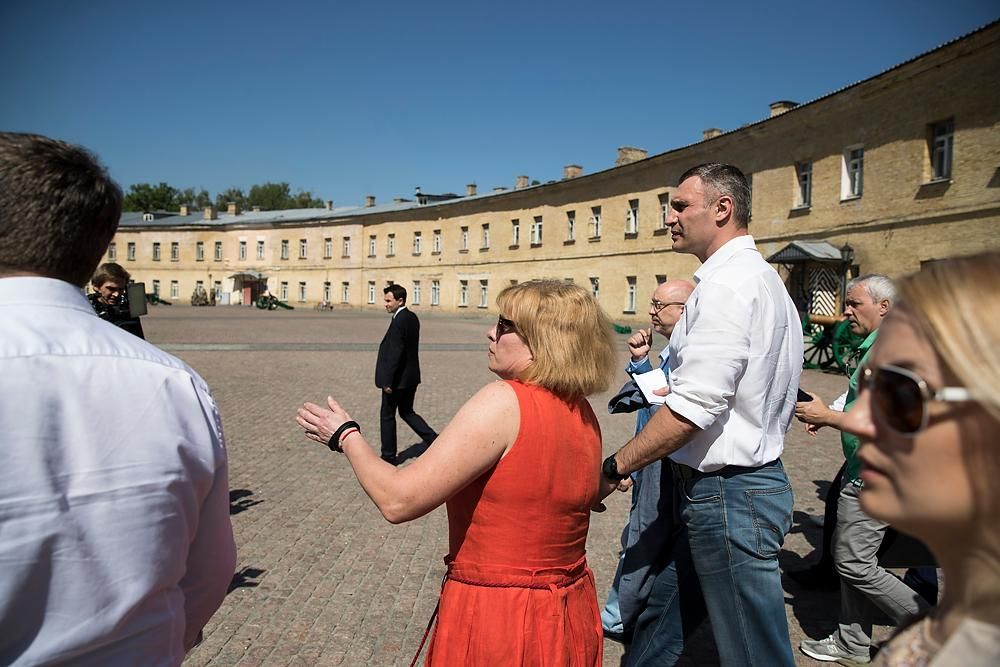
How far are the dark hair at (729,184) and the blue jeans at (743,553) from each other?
95 cm

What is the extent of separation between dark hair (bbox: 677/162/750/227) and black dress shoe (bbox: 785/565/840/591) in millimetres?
2886

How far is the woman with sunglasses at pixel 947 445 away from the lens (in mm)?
915

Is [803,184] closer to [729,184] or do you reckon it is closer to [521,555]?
[729,184]

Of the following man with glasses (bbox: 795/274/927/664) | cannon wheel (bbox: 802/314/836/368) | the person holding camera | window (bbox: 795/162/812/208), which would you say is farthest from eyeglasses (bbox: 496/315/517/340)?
window (bbox: 795/162/812/208)

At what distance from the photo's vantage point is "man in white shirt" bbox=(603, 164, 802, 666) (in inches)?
96.9

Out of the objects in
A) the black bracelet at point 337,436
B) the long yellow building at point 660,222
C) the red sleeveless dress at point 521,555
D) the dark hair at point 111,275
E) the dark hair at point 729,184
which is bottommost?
the red sleeveless dress at point 521,555

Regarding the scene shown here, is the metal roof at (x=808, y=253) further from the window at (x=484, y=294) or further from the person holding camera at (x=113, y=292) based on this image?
the window at (x=484, y=294)

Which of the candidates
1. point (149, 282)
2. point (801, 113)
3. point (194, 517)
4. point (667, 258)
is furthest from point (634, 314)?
point (149, 282)

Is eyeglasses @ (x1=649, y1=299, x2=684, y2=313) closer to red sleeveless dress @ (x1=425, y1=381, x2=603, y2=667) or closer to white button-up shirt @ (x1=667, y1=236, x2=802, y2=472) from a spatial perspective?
white button-up shirt @ (x1=667, y1=236, x2=802, y2=472)

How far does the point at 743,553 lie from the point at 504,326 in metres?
1.17

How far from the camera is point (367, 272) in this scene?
60.5 m

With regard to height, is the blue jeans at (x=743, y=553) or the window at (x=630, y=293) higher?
the window at (x=630, y=293)

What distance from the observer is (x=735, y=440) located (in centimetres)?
259

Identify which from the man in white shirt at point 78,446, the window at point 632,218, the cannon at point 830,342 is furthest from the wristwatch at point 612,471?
the window at point 632,218
